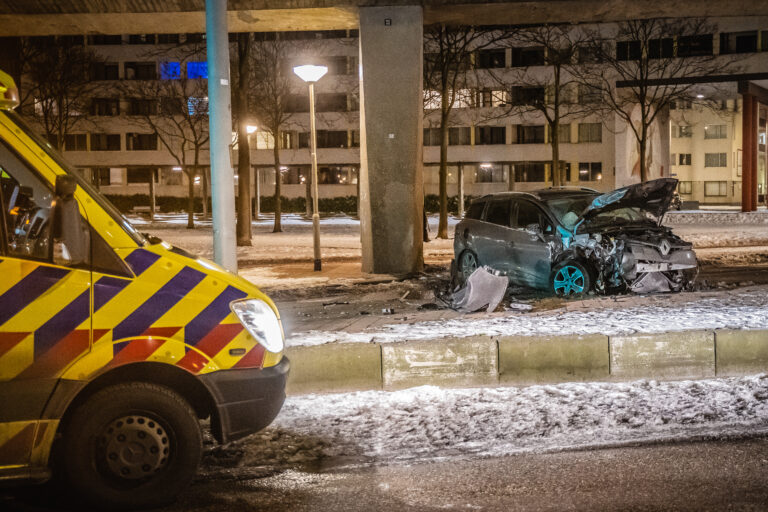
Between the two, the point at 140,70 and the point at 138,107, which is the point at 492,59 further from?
the point at 140,70

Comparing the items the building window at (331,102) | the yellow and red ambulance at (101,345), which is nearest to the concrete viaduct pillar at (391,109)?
the yellow and red ambulance at (101,345)

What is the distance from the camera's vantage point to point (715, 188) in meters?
73.9

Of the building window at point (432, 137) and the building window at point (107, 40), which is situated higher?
the building window at point (107, 40)

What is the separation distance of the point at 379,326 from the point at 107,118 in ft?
207

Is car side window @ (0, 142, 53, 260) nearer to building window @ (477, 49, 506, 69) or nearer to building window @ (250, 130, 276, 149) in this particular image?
building window @ (477, 49, 506, 69)

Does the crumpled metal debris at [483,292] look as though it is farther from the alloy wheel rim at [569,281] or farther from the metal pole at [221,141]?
the metal pole at [221,141]

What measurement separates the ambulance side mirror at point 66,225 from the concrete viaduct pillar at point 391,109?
1094cm

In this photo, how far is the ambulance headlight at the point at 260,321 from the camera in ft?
15.4

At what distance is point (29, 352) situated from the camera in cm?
422

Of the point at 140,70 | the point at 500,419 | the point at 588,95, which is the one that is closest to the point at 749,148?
the point at 588,95

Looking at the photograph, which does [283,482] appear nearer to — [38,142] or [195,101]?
[38,142]

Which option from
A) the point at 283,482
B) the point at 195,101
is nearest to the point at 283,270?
the point at 283,482

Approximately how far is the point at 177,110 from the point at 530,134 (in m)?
27.1

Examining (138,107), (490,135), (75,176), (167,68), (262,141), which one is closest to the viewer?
(75,176)
